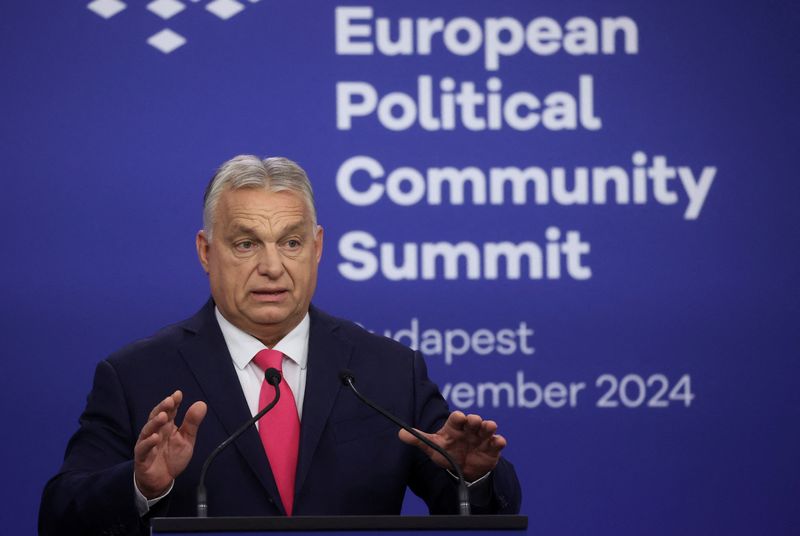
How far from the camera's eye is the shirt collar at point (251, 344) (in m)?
2.58

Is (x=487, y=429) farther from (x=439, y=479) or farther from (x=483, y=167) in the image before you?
(x=483, y=167)

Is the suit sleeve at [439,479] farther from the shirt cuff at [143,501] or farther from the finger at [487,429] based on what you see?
the shirt cuff at [143,501]

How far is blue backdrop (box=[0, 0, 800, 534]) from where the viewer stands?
3.84m

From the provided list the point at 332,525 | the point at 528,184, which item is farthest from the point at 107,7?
the point at 332,525

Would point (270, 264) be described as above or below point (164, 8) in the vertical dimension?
below

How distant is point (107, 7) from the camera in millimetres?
3891

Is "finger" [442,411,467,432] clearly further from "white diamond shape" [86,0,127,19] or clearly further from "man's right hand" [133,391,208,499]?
"white diamond shape" [86,0,127,19]

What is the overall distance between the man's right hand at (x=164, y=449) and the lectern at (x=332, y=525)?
6.1 inches

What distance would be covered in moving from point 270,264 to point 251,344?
19cm

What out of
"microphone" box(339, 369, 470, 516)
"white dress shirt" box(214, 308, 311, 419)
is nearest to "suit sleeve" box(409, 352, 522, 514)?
"microphone" box(339, 369, 470, 516)

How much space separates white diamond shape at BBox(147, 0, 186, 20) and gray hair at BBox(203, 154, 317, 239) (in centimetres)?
146

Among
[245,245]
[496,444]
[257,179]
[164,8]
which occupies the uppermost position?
[164,8]

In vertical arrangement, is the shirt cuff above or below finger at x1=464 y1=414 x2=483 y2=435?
below

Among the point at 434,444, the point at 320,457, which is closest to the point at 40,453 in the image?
the point at 320,457
